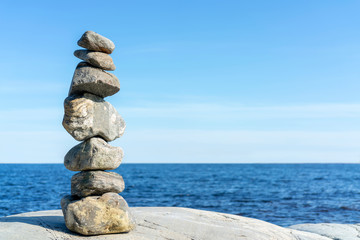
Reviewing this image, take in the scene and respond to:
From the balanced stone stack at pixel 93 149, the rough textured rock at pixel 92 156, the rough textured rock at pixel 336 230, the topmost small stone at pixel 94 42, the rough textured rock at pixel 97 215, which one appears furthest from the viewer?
the rough textured rock at pixel 336 230

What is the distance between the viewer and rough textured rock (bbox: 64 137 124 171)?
A: 31.5 feet

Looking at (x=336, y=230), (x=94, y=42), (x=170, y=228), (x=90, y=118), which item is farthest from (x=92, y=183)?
(x=336, y=230)

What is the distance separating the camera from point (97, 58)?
9852mm

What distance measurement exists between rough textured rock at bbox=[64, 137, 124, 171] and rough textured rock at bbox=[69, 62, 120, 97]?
129cm

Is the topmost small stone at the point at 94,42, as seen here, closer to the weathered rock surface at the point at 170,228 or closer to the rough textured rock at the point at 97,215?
the rough textured rock at the point at 97,215

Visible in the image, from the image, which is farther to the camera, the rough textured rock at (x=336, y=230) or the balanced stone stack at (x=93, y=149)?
the rough textured rock at (x=336, y=230)

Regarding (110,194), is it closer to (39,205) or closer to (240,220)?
(240,220)

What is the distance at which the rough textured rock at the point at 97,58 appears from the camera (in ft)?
32.2

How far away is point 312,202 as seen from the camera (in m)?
31.8

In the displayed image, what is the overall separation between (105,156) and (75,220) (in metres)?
1.73

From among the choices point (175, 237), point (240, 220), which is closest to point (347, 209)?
point (240, 220)

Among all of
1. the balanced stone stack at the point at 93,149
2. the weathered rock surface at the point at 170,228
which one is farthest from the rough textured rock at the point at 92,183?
the weathered rock surface at the point at 170,228

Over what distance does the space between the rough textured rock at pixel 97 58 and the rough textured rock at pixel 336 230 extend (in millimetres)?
9605

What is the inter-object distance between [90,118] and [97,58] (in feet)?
5.19
